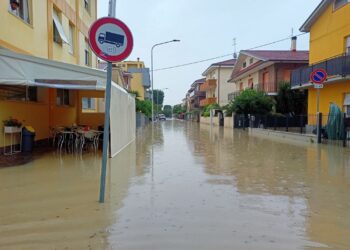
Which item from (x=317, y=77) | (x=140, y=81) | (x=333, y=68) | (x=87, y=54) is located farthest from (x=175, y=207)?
(x=140, y=81)

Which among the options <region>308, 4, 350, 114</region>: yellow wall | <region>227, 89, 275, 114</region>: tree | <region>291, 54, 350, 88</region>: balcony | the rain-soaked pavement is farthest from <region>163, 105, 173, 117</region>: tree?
the rain-soaked pavement

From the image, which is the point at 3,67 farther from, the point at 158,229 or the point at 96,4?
the point at 96,4

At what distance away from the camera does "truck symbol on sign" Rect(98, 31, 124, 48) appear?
5930mm

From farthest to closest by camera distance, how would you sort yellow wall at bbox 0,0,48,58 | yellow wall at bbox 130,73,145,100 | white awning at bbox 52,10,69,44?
yellow wall at bbox 130,73,145,100 < white awning at bbox 52,10,69,44 < yellow wall at bbox 0,0,48,58

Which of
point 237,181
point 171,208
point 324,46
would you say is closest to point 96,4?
point 324,46

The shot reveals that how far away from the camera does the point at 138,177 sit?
8.97 metres

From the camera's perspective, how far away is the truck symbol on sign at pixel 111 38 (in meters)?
5.93

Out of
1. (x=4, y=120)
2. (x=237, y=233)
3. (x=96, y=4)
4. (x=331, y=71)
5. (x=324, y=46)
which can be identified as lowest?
(x=237, y=233)

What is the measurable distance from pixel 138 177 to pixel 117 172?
83 cm

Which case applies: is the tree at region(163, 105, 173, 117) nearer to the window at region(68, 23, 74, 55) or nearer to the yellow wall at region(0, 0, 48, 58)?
the window at region(68, 23, 74, 55)

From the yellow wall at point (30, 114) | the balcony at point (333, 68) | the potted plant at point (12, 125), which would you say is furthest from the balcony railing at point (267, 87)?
the potted plant at point (12, 125)

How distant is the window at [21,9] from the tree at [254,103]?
2556cm

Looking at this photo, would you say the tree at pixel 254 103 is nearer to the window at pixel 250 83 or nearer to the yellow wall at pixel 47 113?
the window at pixel 250 83

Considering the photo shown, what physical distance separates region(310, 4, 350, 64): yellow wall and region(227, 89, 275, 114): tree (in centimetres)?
888
